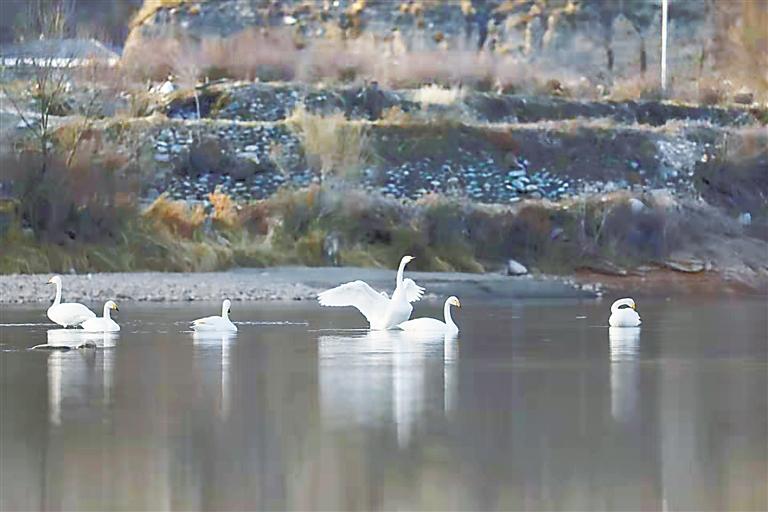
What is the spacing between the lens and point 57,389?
649 inches

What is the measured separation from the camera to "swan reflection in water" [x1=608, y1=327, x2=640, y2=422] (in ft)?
49.4

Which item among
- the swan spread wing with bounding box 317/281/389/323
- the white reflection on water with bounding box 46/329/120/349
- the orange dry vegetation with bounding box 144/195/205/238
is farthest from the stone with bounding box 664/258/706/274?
the white reflection on water with bounding box 46/329/120/349

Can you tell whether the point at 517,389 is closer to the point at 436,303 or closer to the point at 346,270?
the point at 436,303

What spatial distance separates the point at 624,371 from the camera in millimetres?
18422

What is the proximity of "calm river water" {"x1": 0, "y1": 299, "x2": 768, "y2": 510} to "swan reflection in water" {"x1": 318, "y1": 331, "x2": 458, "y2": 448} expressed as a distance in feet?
0.11

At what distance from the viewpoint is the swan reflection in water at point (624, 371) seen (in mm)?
15070

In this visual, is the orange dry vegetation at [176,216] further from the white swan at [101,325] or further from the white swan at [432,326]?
the white swan at [432,326]

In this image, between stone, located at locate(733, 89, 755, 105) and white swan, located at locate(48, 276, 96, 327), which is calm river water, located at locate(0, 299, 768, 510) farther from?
stone, located at locate(733, 89, 755, 105)

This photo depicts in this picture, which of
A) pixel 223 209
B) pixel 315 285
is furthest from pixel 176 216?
pixel 315 285

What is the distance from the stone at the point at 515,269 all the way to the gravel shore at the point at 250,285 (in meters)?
0.59

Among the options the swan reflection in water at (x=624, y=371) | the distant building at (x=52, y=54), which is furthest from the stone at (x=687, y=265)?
the swan reflection in water at (x=624, y=371)

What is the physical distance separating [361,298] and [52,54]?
15845mm

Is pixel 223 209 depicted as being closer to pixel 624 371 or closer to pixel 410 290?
pixel 410 290

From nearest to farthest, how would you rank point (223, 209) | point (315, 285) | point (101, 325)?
1. point (101, 325)
2. point (315, 285)
3. point (223, 209)
